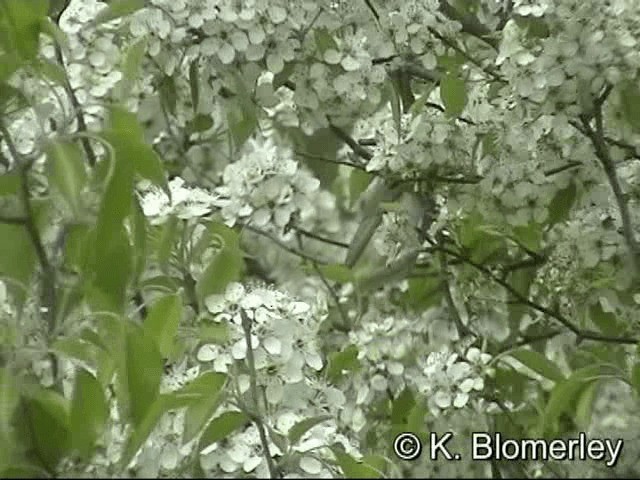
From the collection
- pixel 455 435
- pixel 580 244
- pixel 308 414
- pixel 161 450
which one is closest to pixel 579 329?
pixel 580 244

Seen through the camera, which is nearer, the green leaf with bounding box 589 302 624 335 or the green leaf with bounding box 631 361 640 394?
the green leaf with bounding box 631 361 640 394

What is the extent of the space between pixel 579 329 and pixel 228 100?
449mm

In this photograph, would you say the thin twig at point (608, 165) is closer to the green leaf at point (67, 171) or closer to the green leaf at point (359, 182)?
the green leaf at point (359, 182)

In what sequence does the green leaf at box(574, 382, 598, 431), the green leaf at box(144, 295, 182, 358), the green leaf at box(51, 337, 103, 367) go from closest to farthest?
1. the green leaf at box(51, 337, 103, 367)
2. the green leaf at box(144, 295, 182, 358)
3. the green leaf at box(574, 382, 598, 431)

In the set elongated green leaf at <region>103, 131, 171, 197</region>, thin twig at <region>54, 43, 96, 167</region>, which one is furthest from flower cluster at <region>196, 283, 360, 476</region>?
thin twig at <region>54, 43, 96, 167</region>

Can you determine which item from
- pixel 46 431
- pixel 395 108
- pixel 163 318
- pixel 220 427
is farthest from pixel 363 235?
pixel 46 431

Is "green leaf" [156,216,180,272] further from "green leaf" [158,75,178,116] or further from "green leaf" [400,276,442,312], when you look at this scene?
"green leaf" [400,276,442,312]

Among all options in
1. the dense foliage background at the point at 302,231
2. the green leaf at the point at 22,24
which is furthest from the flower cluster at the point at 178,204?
the green leaf at the point at 22,24

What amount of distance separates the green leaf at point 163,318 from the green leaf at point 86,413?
16 cm

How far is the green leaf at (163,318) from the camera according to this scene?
3.75 ft

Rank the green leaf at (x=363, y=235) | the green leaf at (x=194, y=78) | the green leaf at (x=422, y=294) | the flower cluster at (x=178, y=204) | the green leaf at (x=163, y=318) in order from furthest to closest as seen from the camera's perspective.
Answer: the green leaf at (x=422, y=294)
the green leaf at (x=363, y=235)
the green leaf at (x=194, y=78)
the flower cluster at (x=178, y=204)
the green leaf at (x=163, y=318)

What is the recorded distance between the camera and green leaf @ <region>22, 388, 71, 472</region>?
94 centimetres

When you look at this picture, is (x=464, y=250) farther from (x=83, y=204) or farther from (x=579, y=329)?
(x=83, y=204)

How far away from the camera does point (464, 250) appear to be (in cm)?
158
